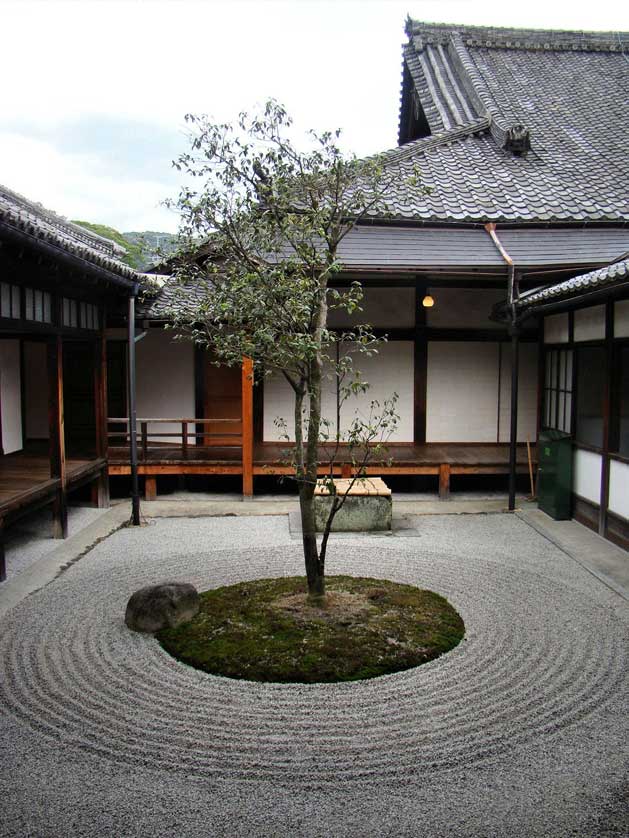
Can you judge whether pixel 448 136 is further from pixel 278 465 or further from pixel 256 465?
pixel 256 465

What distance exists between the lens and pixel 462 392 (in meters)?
13.5

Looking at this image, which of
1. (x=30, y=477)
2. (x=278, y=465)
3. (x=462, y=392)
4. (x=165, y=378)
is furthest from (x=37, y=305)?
(x=462, y=392)

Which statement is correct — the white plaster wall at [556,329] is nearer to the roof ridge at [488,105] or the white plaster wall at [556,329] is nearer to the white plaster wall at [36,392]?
the roof ridge at [488,105]

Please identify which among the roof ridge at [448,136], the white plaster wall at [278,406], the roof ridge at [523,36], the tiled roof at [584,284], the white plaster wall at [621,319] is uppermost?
the roof ridge at [523,36]

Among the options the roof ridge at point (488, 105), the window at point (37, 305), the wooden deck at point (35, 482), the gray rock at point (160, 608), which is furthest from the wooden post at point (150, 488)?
the roof ridge at point (488, 105)

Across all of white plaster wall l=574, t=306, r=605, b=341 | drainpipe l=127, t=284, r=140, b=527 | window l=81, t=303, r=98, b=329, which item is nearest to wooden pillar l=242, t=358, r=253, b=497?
drainpipe l=127, t=284, r=140, b=527

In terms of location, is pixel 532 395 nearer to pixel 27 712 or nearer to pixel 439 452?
pixel 439 452

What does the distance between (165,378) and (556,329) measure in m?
7.07

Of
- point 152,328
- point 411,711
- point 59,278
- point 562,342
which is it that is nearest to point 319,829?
point 411,711

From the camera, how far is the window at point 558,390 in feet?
35.8

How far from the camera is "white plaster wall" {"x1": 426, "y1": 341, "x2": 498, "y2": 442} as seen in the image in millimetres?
13430

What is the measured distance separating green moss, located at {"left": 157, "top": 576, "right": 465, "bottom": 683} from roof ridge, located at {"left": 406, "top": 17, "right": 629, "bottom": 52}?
16269mm

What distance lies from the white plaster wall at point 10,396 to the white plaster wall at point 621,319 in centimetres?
955

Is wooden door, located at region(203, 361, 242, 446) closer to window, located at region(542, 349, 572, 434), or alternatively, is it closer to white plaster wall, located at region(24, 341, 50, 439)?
white plaster wall, located at region(24, 341, 50, 439)
